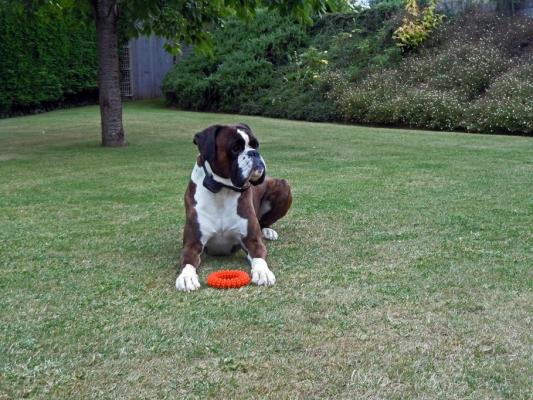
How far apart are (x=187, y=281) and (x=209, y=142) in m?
0.83

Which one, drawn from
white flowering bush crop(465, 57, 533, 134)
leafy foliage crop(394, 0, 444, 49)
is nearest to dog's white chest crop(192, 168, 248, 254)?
white flowering bush crop(465, 57, 533, 134)

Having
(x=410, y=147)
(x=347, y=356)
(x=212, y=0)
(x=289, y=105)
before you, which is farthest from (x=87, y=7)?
(x=347, y=356)

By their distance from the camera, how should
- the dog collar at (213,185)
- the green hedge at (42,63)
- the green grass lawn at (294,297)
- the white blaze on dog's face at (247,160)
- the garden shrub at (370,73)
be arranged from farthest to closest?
the green hedge at (42,63) < the garden shrub at (370,73) < the dog collar at (213,185) < the white blaze on dog's face at (247,160) < the green grass lawn at (294,297)

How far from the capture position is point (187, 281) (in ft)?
12.4

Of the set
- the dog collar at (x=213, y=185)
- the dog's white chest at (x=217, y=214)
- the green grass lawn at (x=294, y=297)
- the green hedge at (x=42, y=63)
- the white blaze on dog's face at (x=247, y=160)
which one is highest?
the green hedge at (x=42, y=63)

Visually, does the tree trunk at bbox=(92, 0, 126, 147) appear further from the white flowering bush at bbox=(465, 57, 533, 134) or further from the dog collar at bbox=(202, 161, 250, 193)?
the dog collar at bbox=(202, 161, 250, 193)

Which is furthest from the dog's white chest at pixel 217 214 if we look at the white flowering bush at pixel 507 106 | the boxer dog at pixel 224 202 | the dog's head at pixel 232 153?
the white flowering bush at pixel 507 106

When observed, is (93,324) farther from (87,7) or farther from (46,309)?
(87,7)

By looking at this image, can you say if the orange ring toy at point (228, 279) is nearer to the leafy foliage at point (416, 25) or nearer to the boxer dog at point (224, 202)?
the boxer dog at point (224, 202)

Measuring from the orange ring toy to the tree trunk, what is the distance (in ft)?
27.1

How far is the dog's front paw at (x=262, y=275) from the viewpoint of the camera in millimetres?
3803

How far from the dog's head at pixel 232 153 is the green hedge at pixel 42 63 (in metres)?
15.9

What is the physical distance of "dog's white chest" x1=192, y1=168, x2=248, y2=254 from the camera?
416cm

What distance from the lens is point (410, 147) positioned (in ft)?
36.7
